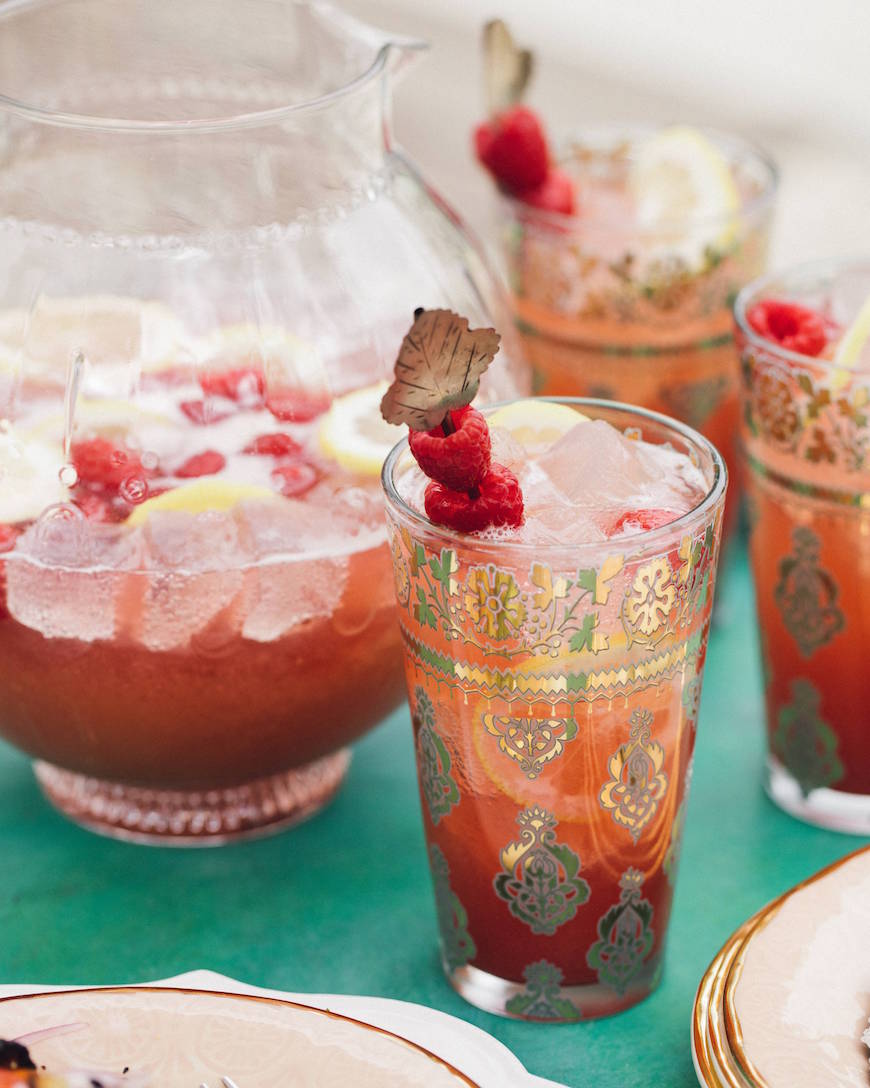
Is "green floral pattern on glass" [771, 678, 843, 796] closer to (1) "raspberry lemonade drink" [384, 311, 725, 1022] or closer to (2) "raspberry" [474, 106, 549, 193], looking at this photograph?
(1) "raspberry lemonade drink" [384, 311, 725, 1022]

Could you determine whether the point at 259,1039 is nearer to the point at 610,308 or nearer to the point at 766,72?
the point at 610,308

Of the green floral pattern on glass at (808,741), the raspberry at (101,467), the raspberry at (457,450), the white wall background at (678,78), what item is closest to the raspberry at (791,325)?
the green floral pattern on glass at (808,741)

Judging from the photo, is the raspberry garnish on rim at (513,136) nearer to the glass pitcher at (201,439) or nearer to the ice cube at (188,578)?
the glass pitcher at (201,439)

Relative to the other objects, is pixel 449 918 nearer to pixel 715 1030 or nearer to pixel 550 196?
pixel 715 1030

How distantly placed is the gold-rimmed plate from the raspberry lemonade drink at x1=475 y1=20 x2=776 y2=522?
692mm

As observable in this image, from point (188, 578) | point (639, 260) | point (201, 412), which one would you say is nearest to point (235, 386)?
point (201, 412)

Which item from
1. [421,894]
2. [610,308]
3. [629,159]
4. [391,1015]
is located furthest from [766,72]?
[391,1015]

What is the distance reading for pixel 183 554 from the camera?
2.86 feet

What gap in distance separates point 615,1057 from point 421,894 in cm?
20

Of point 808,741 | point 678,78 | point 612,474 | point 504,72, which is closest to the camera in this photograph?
point 612,474

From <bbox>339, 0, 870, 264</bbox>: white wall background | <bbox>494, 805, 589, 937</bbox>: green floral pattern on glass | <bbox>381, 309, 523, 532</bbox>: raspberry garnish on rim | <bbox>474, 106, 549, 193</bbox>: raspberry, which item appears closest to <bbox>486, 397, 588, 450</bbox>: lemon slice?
<bbox>381, 309, 523, 532</bbox>: raspberry garnish on rim

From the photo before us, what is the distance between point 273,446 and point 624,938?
0.36 m

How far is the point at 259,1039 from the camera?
73 cm

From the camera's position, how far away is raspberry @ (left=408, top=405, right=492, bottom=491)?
28.0 inches
